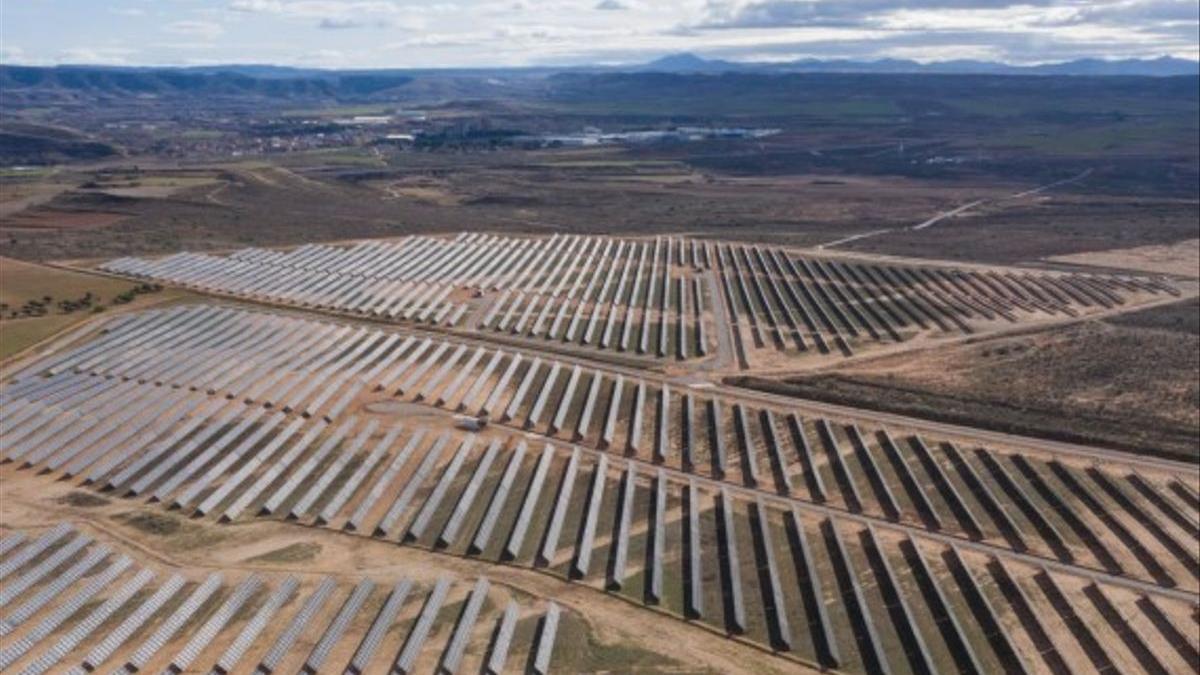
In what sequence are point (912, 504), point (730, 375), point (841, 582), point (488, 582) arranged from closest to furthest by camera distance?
point (488, 582)
point (841, 582)
point (912, 504)
point (730, 375)

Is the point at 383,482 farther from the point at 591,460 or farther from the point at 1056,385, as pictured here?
the point at 1056,385

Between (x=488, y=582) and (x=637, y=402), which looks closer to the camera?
(x=488, y=582)

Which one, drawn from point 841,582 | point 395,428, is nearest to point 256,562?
point 395,428

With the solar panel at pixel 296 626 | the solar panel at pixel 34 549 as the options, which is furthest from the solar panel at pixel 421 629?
the solar panel at pixel 34 549

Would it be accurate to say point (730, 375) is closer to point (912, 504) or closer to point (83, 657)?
point (912, 504)

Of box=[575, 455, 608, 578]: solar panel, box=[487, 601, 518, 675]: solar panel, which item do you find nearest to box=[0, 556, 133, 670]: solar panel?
box=[487, 601, 518, 675]: solar panel

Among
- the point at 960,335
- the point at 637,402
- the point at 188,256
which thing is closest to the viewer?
the point at 637,402

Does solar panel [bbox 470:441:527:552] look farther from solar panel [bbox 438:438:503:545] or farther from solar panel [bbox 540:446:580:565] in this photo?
solar panel [bbox 540:446:580:565]

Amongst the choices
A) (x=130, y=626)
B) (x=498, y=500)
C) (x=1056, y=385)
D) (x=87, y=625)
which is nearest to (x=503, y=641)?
(x=498, y=500)
